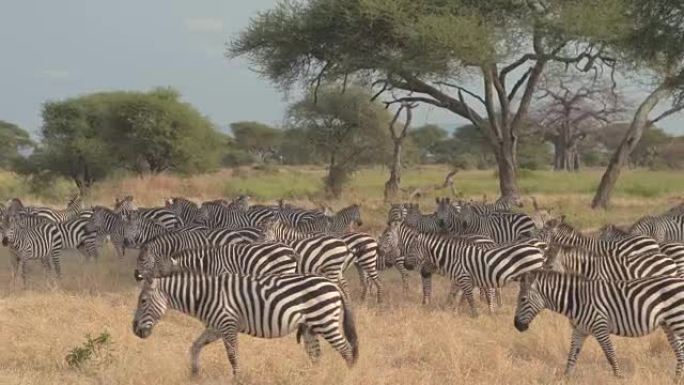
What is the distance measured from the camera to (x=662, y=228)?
13.1 meters

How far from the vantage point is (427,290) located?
10875 millimetres

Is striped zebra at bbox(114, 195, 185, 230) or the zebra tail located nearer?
the zebra tail

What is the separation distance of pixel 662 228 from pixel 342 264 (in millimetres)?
5820

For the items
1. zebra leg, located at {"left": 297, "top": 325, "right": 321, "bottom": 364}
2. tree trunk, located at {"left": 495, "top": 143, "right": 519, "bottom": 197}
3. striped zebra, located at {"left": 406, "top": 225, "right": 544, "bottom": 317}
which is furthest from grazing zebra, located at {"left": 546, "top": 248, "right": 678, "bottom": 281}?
tree trunk, located at {"left": 495, "top": 143, "right": 519, "bottom": 197}

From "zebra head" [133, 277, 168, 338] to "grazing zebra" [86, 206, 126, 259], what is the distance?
6.87 m

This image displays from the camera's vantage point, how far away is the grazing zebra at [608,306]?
24.2ft

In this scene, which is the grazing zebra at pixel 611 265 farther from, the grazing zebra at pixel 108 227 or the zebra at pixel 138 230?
the grazing zebra at pixel 108 227

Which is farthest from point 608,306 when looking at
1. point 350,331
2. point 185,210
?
point 185,210

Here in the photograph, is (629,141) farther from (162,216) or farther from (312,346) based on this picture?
(312,346)

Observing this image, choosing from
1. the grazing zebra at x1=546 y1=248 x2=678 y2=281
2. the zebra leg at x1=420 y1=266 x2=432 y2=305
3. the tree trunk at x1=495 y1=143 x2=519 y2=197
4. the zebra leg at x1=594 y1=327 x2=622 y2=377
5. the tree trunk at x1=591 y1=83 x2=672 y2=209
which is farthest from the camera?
the tree trunk at x1=591 y1=83 x2=672 y2=209

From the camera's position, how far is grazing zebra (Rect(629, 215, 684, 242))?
1301 centimetres

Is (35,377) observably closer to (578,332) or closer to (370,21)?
(578,332)

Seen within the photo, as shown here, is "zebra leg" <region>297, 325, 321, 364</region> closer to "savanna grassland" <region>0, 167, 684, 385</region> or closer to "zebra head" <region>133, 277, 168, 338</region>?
"savanna grassland" <region>0, 167, 684, 385</region>

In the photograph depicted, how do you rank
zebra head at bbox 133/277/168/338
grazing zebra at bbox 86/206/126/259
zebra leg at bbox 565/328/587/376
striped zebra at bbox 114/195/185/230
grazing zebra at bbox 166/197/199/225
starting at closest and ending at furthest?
1. zebra head at bbox 133/277/168/338
2. zebra leg at bbox 565/328/587/376
3. grazing zebra at bbox 86/206/126/259
4. striped zebra at bbox 114/195/185/230
5. grazing zebra at bbox 166/197/199/225
